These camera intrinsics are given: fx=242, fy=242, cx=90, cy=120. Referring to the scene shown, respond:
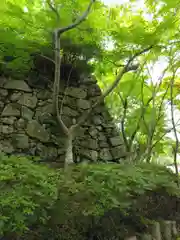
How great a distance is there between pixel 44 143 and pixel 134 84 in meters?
3.74

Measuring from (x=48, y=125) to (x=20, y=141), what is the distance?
82 centimetres

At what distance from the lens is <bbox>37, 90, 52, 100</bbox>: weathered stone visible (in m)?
6.30

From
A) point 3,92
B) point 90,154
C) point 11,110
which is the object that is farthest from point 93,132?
point 3,92

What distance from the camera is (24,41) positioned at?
5.51m

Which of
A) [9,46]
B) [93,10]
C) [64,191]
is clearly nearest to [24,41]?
[9,46]

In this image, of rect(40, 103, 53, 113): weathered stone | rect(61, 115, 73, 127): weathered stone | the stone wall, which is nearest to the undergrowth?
the stone wall

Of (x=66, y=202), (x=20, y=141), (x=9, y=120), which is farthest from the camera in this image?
(x=9, y=120)

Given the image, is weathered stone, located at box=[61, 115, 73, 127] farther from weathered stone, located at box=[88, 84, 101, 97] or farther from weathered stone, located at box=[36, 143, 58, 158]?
weathered stone, located at box=[88, 84, 101, 97]

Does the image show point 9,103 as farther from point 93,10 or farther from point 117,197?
point 117,197

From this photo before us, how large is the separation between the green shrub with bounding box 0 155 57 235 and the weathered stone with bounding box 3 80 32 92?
301 centimetres

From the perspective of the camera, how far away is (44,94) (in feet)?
20.9

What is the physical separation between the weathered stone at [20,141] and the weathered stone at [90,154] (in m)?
1.44

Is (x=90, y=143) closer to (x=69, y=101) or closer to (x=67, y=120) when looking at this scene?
(x=67, y=120)

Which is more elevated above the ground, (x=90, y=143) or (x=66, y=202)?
(x=90, y=143)
